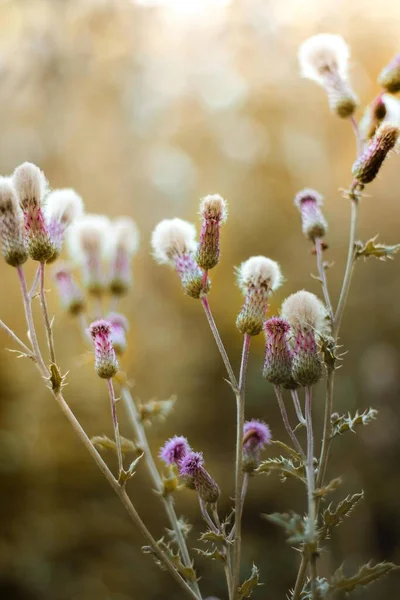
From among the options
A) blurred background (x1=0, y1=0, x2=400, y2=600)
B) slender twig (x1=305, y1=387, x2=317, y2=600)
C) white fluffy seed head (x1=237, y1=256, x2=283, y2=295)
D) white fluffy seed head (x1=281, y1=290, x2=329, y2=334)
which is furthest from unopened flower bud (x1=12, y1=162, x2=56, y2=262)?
blurred background (x1=0, y1=0, x2=400, y2=600)

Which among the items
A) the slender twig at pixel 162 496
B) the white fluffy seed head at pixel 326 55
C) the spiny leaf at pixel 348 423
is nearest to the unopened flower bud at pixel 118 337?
the slender twig at pixel 162 496

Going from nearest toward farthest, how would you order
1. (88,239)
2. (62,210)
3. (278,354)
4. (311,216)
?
(278,354), (311,216), (62,210), (88,239)

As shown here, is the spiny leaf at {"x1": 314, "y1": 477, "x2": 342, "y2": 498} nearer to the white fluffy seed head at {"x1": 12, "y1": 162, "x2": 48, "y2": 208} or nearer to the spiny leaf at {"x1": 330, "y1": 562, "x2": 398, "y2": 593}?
the spiny leaf at {"x1": 330, "y1": 562, "x2": 398, "y2": 593}

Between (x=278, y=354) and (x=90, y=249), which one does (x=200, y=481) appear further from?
(x=90, y=249)

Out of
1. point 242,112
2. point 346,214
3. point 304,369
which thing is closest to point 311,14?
point 242,112

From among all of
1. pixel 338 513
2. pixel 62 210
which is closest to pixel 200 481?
pixel 338 513

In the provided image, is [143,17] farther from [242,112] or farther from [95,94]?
[242,112]
